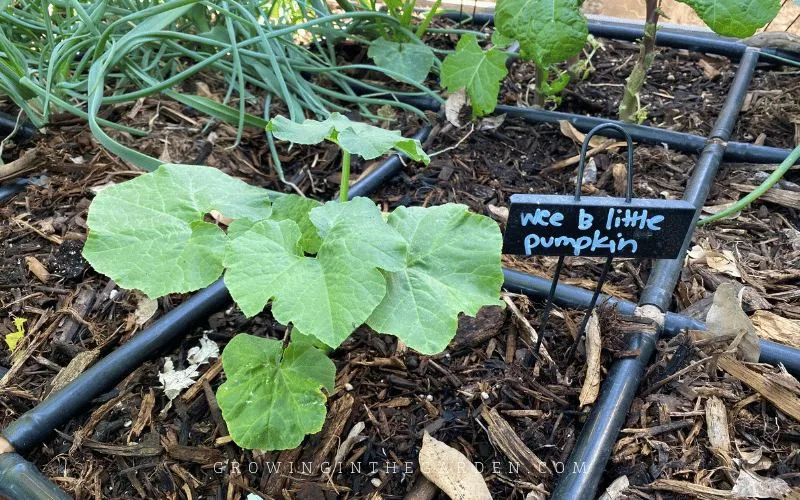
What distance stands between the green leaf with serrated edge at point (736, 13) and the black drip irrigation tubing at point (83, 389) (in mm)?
1069

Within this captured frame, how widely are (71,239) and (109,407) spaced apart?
459 millimetres

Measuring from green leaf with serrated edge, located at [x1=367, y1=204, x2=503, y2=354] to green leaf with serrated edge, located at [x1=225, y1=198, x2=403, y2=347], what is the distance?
0.06 metres

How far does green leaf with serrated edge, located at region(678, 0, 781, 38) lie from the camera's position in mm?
1104

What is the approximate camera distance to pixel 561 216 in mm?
832

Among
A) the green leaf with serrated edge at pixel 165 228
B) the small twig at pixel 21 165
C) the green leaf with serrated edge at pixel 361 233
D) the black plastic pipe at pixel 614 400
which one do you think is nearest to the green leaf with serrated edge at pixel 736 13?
the black plastic pipe at pixel 614 400

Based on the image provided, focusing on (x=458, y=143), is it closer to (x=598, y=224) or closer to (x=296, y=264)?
(x=598, y=224)

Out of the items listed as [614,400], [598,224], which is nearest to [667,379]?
[614,400]

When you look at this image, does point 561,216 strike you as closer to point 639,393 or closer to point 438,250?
point 438,250

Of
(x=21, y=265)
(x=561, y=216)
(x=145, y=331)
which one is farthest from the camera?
(x=21, y=265)

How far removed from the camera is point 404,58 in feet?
5.85

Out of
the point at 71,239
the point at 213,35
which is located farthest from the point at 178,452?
the point at 213,35

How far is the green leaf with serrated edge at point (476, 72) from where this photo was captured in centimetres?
156

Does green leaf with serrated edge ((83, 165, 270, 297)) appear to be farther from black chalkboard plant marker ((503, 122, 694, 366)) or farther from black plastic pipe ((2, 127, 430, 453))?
black chalkboard plant marker ((503, 122, 694, 366))

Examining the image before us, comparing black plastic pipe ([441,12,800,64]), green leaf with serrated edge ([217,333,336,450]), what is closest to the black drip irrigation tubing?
green leaf with serrated edge ([217,333,336,450])
